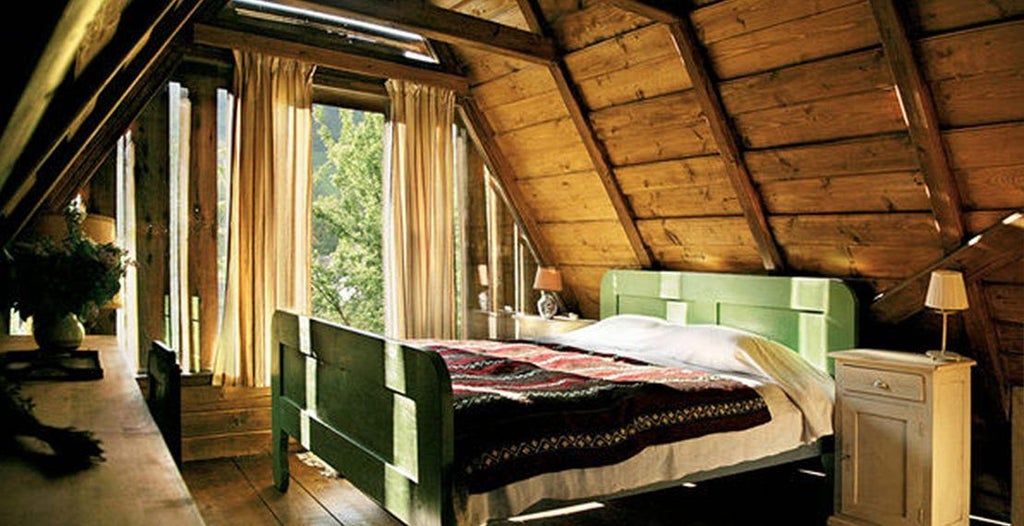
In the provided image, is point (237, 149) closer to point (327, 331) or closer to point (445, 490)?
point (327, 331)

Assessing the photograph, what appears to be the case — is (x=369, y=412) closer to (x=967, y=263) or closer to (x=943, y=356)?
(x=943, y=356)

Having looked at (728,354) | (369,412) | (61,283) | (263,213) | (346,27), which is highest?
(346,27)

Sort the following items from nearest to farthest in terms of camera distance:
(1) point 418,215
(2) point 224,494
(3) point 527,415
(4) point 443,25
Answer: (3) point 527,415 → (2) point 224,494 → (4) point 443,25 → (1) point 418,215

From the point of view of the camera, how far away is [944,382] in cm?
316

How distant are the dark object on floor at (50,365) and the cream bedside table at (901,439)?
291 centimetres

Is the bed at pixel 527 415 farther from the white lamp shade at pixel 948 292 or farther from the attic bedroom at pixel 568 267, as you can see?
the white lamp shade at pixel 948 292

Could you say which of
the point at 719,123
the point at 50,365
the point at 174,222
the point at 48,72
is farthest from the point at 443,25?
the point at 48,72

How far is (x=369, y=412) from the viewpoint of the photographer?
9.59 feet

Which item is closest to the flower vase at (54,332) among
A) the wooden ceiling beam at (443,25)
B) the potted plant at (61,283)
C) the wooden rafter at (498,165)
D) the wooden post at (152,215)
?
the potted plant at (61,283)

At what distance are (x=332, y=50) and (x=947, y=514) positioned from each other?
4020mm

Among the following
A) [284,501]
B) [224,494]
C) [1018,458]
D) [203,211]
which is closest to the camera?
[1018,458]

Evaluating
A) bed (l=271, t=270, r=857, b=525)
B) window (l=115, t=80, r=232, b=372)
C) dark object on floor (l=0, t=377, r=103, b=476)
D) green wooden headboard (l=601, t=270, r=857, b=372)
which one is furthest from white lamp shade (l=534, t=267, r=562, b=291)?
dark object on floor (l=0, t=377, r=103, b=476)

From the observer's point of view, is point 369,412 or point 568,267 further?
point 568,267

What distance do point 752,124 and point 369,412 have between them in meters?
2.31
